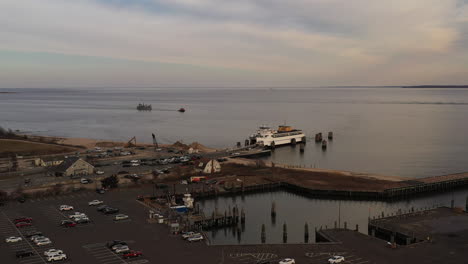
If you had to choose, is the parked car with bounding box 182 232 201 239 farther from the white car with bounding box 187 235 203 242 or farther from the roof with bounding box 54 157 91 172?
the roof with bounding box 54 157 91 172

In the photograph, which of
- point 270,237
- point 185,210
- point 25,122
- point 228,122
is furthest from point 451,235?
point 25,122

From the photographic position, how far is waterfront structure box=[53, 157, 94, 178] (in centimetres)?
5959

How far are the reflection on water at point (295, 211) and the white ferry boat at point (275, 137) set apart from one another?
146ft

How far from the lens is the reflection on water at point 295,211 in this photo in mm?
41188

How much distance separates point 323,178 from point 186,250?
120 feet

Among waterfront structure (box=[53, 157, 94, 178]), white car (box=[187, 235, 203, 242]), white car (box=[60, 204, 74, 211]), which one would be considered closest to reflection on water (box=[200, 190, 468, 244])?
white car (box=[187, 235, 203, 242])

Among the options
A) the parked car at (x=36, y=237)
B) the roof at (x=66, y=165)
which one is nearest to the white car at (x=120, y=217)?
the parked car at (x=36, y=237)

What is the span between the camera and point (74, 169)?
60219mm

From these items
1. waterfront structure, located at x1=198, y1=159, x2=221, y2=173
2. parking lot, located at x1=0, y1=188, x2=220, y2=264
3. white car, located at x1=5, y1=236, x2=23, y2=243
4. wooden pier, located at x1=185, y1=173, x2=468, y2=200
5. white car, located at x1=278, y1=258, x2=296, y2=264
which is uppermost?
waterfront structure, located at x1=198, y1=159, x2=221, y2=173

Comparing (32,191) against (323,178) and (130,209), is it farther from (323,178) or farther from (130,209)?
(323,178)

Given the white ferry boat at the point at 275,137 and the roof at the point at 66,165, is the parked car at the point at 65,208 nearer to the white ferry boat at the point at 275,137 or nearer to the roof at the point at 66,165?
the roof at the point at 66,165

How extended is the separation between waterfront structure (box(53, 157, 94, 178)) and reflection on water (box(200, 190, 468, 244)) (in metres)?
20.1

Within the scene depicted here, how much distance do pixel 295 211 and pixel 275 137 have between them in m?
57.0

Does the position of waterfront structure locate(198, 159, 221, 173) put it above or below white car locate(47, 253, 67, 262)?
above
